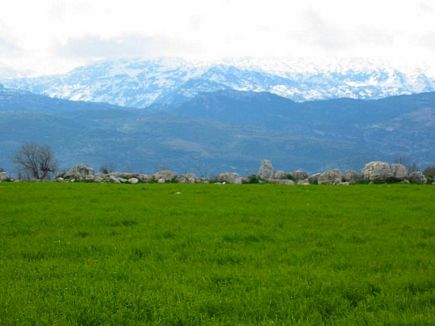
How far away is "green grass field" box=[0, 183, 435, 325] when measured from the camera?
944 centimetres

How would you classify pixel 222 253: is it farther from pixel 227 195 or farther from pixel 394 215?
pixel 227 195

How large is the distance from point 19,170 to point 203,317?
82.0 metres

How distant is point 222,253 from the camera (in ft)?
45.2

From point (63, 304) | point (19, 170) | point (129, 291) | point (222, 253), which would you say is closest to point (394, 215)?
point (222, 253)

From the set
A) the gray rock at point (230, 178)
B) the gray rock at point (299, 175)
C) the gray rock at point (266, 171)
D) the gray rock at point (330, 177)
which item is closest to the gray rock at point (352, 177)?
the gray rock at point (330, 177)

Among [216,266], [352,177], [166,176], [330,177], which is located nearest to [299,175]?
[330,177]

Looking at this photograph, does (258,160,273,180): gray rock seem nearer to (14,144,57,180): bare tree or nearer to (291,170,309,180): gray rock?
(291,170,309,180): gray rock

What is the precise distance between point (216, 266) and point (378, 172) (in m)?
40.2

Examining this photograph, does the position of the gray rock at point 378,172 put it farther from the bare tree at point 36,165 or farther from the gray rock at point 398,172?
the bare tree at point 36,165

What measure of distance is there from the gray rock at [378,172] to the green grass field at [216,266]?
87.4ft

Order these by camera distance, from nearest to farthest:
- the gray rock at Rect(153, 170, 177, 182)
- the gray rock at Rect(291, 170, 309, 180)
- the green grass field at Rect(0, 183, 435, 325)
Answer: the green grass field at Rect(0, 183, 435, 325)
the gray rock at Rect(153, 170, 177, 182)
the gray rock at Rect(291, 170, 309, 180)

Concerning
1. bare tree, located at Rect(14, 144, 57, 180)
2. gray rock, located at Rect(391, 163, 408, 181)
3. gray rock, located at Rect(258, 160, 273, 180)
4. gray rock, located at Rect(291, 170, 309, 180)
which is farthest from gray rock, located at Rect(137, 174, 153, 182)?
bare tree, located at Rect(14, 144, 57, 180)

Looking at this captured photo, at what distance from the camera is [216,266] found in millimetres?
12539

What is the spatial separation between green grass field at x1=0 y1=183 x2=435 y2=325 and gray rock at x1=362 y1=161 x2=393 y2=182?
26.6m
